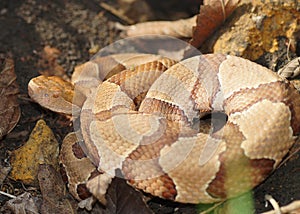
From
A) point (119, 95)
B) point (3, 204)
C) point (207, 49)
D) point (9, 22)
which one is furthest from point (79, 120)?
point (9, 22)

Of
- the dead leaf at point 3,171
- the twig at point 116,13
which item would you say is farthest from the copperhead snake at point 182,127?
the twig at point 116,13

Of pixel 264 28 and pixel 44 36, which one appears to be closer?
pixel 264 28

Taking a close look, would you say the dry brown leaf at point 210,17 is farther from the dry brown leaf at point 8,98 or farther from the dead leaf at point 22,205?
the dead leaf at point 22,205

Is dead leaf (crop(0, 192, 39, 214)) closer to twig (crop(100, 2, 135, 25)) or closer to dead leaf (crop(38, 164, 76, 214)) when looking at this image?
dead leaf (crop(38, 164, 76, 214))

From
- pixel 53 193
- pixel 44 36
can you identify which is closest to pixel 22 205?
pixel 53 193

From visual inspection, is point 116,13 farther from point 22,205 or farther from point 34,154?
point 22,205

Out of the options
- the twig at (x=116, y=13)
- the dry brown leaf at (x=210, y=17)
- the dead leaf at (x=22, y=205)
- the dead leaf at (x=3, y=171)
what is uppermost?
the dry brown leaf at (x=210, y=17)
